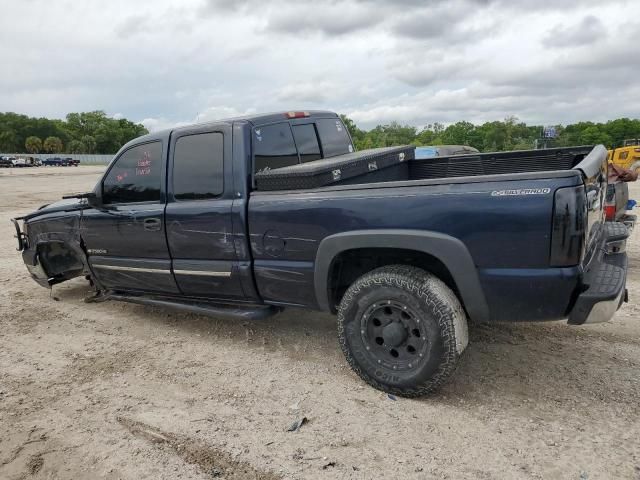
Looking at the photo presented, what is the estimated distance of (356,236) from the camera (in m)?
3.18

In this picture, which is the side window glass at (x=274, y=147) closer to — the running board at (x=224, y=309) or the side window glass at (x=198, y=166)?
the side window glass at (x=198, y=166)

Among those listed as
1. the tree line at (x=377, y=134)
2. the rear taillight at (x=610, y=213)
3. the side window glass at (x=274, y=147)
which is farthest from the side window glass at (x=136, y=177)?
the tree line at (x=377, y=134)

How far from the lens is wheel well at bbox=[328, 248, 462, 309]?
128 inches

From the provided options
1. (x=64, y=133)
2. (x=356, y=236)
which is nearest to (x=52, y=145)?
(x=64, y=133)

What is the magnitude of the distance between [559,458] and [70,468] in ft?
8.51

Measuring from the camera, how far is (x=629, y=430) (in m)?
2.75

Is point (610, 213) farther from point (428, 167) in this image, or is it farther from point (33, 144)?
point (33, 144)

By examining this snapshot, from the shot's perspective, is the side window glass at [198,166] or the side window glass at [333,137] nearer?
the side window glass at [198,166]

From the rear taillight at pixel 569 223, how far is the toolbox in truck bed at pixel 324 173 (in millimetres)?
1537

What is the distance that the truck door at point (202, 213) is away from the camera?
3.83 m

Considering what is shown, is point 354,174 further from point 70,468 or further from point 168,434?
point 70,468

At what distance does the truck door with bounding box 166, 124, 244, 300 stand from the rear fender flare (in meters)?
1.01

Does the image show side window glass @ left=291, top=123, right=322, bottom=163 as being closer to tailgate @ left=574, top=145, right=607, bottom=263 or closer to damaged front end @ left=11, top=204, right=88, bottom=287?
tailgate @ left=574, top=145, right=607, bottom=263

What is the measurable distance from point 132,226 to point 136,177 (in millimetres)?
456
